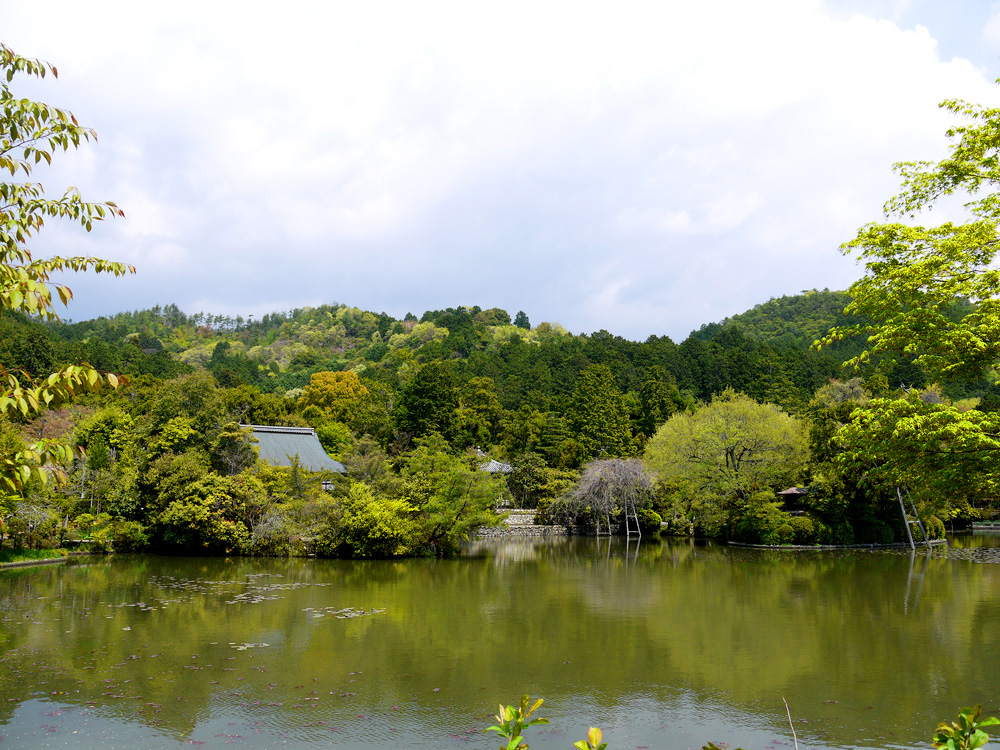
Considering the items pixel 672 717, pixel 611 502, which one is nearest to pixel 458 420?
pixel 611 502

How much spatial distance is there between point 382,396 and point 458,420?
43.6ft

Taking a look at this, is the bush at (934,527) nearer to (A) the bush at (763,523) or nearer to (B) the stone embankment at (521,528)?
(A) the bush at (763,523)

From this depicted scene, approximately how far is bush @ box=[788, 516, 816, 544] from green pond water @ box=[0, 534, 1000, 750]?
565cm

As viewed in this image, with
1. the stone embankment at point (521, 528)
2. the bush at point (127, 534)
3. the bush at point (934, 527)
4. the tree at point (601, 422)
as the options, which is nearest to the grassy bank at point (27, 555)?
the bush at point (127, 534)

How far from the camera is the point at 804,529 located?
75.0 feet

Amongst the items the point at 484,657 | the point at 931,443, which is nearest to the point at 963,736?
the point at 931,443

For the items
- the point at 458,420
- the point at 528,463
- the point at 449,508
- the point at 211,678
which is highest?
the point at 458,420

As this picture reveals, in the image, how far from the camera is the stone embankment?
3091 centimetres

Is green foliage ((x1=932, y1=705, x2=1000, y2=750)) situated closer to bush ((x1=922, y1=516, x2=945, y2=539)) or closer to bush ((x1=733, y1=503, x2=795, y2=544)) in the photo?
bush ((x1=733, y1=503, x2=795, y2=544))

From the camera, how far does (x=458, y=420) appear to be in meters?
36.0

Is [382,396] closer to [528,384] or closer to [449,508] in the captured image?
[528,384]

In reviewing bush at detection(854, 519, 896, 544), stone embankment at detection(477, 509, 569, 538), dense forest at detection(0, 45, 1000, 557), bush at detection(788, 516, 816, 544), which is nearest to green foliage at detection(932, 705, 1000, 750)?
dense forest at detection(0, 45, 1000, 557)

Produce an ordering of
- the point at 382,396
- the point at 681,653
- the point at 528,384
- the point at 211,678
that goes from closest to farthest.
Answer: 1. the point at 211,678
2. the point at 681,653
3. the point at 382,396
4. the point at 528,384

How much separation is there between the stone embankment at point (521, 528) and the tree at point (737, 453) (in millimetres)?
7493
